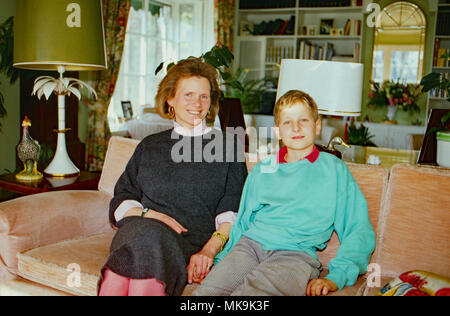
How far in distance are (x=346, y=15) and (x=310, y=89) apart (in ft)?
14.6

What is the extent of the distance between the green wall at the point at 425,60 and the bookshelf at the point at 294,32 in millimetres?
175

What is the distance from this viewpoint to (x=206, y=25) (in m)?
5.91

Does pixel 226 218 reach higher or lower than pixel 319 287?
higher

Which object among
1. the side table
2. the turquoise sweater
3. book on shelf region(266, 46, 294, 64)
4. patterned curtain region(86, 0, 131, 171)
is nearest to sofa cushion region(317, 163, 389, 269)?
the turquoise sweater

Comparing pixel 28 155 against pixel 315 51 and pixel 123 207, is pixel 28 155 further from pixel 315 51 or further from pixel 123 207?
pixel 315 51

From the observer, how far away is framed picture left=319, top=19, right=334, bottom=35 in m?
5.82

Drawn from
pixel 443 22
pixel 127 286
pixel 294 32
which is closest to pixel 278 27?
pixel 294 32

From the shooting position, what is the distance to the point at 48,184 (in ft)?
7.09

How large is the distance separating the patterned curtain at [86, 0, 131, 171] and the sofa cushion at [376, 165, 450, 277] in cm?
292

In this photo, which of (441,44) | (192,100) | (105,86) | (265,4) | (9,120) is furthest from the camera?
(265,4)

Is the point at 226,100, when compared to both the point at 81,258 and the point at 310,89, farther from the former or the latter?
the point at 81,258

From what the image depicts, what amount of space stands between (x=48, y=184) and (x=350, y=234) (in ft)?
4.67

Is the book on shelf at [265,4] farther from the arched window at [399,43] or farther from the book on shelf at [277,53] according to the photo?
the arched window at [399,43]
